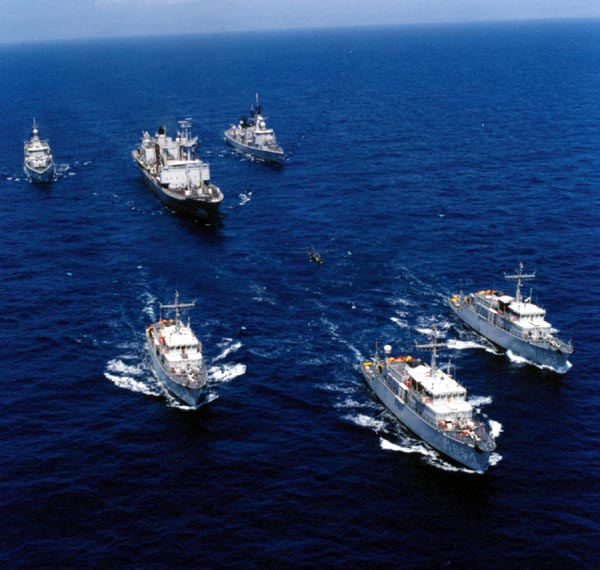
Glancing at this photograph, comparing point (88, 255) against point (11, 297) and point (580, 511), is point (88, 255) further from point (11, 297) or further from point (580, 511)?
point (580, 511)

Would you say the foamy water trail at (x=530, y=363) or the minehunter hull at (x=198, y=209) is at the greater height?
the minehunter hull at (x=198, y=209)

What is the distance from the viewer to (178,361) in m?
106

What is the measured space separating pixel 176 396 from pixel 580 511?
2121 inches

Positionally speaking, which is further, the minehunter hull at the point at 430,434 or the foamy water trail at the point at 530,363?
the foamy water trail at the point at 530,363

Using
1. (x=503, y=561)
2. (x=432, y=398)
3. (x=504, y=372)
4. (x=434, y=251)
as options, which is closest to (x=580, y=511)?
(x=503, y=561)

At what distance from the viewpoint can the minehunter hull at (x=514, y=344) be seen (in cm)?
11244

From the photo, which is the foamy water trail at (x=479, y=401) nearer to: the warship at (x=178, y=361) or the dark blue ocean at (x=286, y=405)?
the dark blue ocean at (x=286, y=405)

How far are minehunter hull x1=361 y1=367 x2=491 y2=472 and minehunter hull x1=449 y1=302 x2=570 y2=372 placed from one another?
26.7 metres

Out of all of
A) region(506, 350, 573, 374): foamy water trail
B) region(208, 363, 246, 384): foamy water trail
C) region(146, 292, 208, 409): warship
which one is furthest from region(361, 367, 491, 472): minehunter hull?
region(506, 350, 573, 374): foamy water trail

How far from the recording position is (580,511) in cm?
8244

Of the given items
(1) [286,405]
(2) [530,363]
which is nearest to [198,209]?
(1) [286,405]

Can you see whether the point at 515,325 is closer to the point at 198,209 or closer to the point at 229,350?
the point at 229,350

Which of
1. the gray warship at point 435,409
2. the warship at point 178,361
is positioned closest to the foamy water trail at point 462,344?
the gray warship at point 435,409

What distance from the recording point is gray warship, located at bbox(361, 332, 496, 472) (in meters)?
89.8
